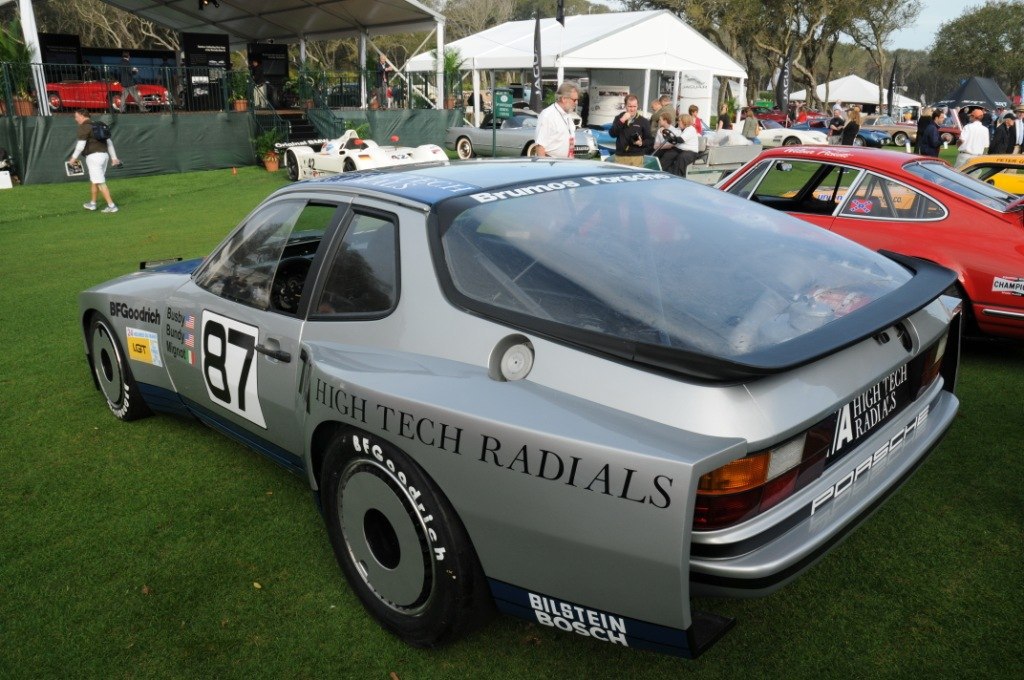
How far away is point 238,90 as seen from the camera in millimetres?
20484

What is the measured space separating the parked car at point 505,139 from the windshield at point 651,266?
17753 millimetres

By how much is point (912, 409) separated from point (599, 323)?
123 centimetres

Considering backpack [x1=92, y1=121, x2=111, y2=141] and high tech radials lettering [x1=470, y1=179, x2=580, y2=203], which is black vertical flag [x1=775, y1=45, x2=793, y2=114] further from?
high tech radials lettering [x1=470, y1=179, x2=580, y2=203]

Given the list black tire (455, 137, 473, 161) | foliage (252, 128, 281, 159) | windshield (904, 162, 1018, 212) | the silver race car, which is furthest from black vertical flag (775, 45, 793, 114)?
the silver race car

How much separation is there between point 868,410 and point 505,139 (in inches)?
774

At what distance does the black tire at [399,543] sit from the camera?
2293mm

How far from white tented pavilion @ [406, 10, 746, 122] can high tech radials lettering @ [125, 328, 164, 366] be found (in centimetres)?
2561

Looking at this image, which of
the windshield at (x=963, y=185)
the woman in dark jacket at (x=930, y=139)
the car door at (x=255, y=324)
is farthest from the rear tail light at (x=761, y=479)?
the woman in dark jacket at (x=930, y=139)

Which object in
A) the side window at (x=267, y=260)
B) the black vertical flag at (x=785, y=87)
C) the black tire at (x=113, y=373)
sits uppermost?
the black vertical flag at (x=785, y=87)

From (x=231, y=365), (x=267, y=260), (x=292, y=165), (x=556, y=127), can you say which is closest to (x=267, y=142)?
(x=292, y=165)

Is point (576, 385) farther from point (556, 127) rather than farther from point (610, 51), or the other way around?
point (610, 51)

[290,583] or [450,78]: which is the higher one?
[450,78]

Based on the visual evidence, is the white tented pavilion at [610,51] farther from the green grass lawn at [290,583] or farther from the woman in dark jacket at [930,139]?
the green grass lawn at [290,583]

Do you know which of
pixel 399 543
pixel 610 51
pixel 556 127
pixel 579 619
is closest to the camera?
pixel 579 619
